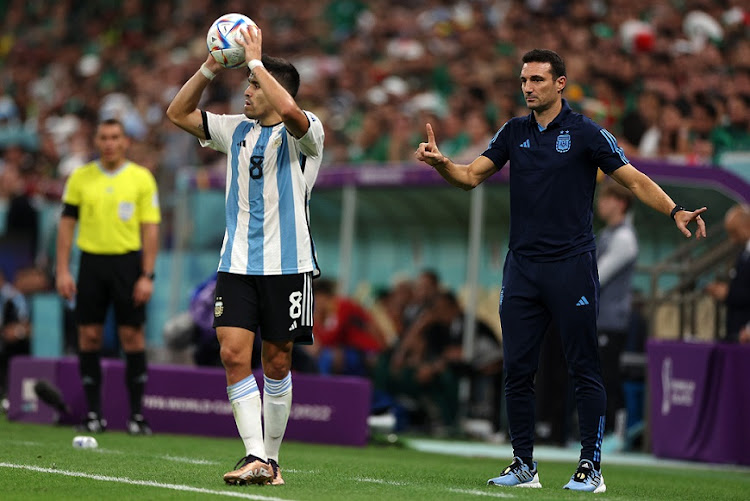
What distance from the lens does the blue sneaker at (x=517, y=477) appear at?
7020 mm

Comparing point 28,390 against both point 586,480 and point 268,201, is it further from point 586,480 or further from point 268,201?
point 586,480

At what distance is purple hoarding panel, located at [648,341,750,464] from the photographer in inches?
415

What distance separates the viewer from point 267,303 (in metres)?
6.74

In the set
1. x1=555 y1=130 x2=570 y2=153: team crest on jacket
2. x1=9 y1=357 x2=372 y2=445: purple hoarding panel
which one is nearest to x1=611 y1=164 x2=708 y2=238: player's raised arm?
x1=555 y1=130 x2=570 y2=153: team crest on jacket

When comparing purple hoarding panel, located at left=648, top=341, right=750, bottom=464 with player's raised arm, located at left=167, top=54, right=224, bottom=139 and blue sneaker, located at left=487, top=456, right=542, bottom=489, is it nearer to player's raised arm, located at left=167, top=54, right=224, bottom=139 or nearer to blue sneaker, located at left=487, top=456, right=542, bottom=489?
blue sneaker, located at left=487, top=456, right=542, bottom=489

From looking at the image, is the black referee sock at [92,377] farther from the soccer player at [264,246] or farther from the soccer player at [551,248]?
the soccer player at [551,248]

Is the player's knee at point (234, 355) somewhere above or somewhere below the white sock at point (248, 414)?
above

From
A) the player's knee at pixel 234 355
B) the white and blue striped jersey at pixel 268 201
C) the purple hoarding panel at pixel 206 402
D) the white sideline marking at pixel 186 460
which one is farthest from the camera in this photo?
the purple hoarding panel at pixel 206 402

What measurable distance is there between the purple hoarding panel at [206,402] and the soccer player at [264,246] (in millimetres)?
4389

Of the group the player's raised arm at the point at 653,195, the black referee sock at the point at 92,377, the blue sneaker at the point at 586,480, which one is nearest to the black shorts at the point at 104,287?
the black referee sock at the point at 92,377

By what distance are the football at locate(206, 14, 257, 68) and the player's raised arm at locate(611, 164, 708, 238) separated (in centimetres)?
206

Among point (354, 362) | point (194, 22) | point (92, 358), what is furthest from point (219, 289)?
point (194, 22)

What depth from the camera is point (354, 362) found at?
1464 centimetres

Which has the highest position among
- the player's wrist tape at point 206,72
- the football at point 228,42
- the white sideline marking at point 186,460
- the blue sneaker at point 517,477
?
the football at point 228,42
